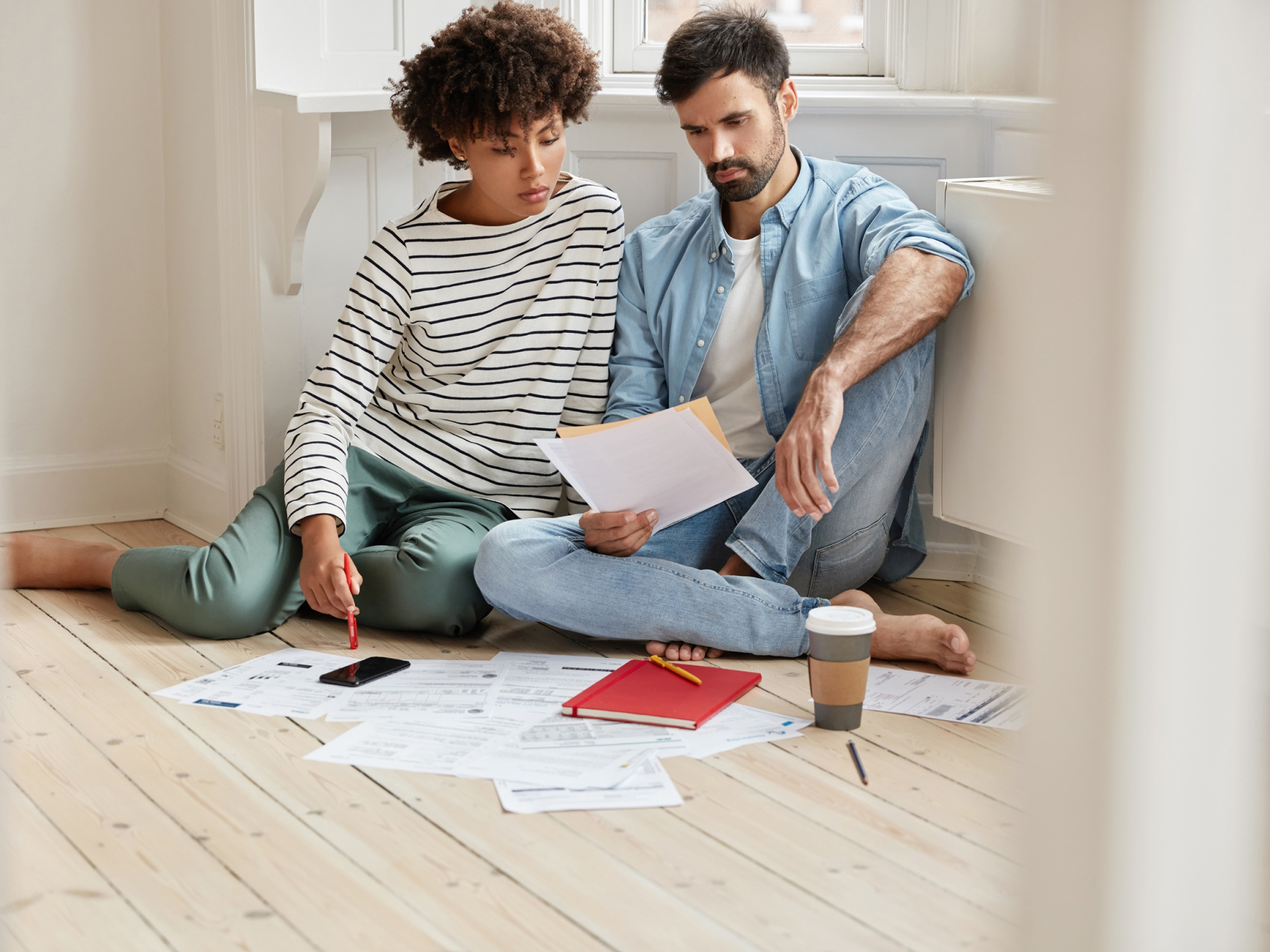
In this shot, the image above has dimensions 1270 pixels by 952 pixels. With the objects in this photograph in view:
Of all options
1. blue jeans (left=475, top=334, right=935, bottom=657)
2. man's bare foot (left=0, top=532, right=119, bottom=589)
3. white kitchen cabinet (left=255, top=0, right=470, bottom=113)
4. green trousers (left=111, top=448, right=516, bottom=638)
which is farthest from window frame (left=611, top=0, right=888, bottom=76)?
man's bare foot (left=0, top=532, right=119, bottom=589)

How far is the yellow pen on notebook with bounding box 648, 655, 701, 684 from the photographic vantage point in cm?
169

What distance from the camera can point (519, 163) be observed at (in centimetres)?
196

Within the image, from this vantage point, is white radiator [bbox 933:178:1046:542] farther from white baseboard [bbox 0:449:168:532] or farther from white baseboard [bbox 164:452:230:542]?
white baseboard [bbox 0:449:168:532]

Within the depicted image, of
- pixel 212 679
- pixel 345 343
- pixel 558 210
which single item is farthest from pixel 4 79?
pixel 212 679

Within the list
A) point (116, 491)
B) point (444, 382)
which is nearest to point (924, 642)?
point (444, 382)

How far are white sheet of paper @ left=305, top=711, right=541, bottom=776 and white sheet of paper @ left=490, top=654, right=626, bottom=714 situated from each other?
45 millimetres

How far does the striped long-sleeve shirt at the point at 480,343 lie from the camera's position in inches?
80.2

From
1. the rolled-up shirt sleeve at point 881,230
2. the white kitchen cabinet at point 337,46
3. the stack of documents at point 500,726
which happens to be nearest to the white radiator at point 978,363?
the rolled-up shirt sleeve at point 881,230

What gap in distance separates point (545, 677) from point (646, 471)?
1.04ft

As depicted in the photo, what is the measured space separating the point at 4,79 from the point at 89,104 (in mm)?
155

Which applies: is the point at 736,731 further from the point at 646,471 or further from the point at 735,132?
the point at 735,132

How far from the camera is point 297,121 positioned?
2.26 m

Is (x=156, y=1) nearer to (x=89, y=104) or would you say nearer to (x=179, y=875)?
(x=89, y=104)

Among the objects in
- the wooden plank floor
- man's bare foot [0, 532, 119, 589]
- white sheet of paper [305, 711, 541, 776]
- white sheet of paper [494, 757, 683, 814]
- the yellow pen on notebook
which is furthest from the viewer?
man's bare foot [0, 532, 119, 589]
